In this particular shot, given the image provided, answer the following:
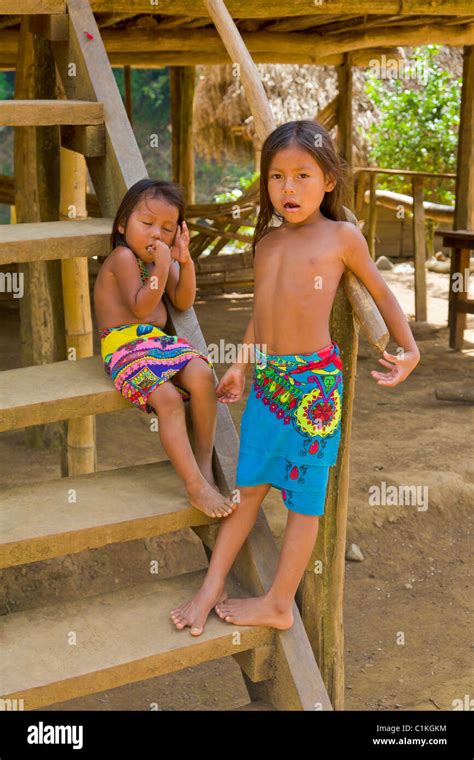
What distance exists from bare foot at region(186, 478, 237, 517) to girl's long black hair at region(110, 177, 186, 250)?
686 mm

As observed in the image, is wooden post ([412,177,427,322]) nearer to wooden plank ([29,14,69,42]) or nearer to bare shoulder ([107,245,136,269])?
wooden plank ([29,14,69,42])

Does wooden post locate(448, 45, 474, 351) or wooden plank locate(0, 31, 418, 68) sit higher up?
wooden plank locate(0, 31, 418, 68)

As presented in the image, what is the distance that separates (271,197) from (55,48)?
4.14ft

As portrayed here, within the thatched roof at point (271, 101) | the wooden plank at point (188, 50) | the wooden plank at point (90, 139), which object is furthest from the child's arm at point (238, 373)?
the thatched roof at point (271, 101)

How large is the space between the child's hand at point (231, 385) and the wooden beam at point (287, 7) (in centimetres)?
265

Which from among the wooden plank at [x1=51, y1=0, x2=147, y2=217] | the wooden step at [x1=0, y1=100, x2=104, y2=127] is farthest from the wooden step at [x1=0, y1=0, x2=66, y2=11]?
the wooden step at [x1=0, y1=100, x2=104, y2=127]

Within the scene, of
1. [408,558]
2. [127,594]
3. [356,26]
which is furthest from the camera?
[356,26]

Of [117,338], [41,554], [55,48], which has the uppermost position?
[55,48]

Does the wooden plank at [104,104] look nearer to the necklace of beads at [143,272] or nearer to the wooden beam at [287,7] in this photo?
the necklace of beads at [143,272]

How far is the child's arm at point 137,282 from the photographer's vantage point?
239 cm

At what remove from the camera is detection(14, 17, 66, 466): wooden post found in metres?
4.49

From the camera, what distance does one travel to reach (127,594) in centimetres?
228
